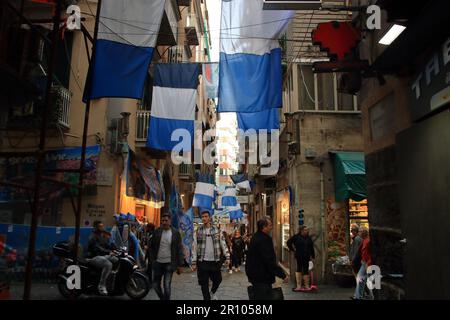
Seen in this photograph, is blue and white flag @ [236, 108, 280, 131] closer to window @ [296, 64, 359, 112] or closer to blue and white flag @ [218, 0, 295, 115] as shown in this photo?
blue and white flag @ [218, 0, 295, 115]

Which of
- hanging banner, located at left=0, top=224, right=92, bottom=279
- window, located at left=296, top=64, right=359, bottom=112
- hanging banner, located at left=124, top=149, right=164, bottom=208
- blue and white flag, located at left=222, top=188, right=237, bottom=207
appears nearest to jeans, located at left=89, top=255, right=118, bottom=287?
hanging banner, located at left=0, top=224, right=92, bottom=279

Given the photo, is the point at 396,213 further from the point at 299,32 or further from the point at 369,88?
the point at 299,32

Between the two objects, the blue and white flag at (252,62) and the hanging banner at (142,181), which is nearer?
the blue and white flag at (252,62)

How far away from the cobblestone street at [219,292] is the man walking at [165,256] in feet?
8.59

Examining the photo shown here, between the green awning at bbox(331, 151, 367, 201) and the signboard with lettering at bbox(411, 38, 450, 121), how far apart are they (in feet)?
23.5

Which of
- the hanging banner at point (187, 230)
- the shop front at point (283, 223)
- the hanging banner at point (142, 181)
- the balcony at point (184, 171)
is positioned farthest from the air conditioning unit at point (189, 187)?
the hanging banner at point (187, 230)

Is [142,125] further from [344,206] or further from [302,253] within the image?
[344,206]

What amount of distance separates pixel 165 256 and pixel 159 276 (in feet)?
1.54

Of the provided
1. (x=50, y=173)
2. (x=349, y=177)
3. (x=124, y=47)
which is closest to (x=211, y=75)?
(x=124, y=47)

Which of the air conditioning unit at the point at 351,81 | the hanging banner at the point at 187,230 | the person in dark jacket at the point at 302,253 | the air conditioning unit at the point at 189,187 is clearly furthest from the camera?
the air conditioning unit at the point at 189,187

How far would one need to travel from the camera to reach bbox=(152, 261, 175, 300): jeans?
27.0 ft

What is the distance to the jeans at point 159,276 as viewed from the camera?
823 centimetres

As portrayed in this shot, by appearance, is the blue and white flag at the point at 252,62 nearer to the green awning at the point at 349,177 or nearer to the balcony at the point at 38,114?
the green awning at the point at 349,177

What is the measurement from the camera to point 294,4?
7.81m
